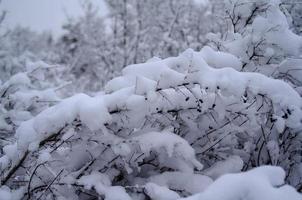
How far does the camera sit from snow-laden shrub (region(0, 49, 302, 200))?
6.05ft

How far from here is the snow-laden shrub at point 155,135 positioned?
1845mm

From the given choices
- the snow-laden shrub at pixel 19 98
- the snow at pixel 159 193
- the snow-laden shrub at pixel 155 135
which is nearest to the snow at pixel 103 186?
the snow-laden shrub at pixel 155 135

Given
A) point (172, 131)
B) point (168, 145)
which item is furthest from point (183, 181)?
point (172, 131)

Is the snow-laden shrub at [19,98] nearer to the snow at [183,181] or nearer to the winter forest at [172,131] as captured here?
the winter forest at [172,131]

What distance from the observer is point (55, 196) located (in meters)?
1.90

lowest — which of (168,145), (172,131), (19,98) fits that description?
(19,98)

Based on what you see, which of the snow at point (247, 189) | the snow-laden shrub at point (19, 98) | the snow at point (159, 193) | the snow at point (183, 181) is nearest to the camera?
the snow at point (247, 189)

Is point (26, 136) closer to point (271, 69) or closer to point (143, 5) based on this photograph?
point (271, 69)

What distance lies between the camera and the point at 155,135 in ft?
6.28

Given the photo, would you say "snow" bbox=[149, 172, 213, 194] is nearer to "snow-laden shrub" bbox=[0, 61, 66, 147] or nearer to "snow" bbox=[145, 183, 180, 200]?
"snow" bbox=[145, 183, 180, 200]

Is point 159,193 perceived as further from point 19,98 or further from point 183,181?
point 19,98

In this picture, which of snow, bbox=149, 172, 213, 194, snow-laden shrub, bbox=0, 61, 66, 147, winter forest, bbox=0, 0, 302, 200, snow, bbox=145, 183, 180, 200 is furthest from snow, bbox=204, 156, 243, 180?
snow-laden shrub, bbox=0, 61, 66, 147

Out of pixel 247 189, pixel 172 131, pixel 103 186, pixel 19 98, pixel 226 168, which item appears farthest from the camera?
pixel 19 98

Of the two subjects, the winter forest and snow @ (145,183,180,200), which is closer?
snow @ (145,183,180,200)
